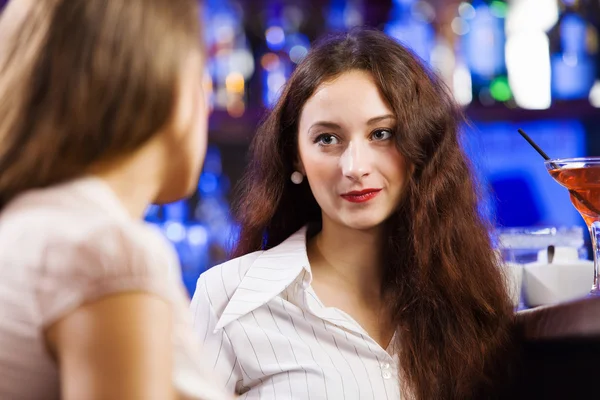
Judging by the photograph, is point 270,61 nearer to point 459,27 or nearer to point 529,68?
point 459,27

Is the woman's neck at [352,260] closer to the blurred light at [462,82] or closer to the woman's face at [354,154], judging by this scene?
the woman's face at [354,154]

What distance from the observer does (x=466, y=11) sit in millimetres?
3604

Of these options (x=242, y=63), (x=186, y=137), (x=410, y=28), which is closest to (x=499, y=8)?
(x=410, y=28)

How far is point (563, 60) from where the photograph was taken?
3.56 m

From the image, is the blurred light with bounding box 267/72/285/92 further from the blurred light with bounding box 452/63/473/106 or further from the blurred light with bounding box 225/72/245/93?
the blurred light with bounding box 452/63/473/106

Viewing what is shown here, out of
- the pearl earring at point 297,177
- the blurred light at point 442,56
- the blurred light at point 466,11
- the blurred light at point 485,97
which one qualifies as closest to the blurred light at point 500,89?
the blurred light at point 485,97

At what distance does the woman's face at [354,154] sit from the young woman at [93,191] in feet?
3.32

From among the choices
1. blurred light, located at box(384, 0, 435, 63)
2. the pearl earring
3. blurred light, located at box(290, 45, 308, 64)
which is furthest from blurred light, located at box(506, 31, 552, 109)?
the pearl earring

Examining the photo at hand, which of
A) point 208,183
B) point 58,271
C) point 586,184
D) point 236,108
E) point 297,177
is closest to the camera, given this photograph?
point 58,271

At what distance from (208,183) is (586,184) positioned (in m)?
2.22

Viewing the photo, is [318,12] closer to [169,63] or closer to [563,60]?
[563,60]

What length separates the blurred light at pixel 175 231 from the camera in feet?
11.4

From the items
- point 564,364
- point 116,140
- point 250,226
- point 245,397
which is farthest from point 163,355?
point 250,226

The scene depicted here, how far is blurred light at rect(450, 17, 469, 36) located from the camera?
359cm
